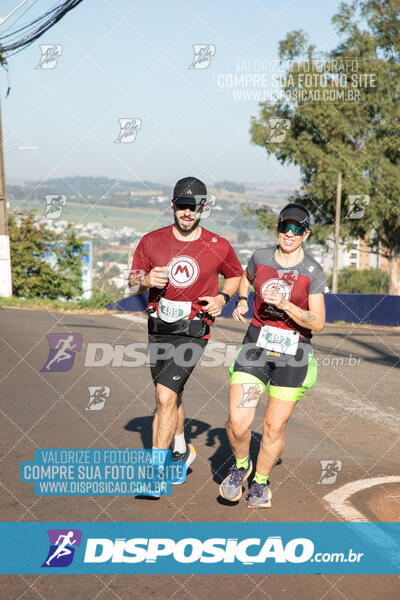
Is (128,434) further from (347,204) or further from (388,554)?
(347,204)

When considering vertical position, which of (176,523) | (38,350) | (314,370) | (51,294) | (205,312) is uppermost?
(205,312)

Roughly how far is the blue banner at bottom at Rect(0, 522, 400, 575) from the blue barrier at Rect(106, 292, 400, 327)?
21.8 metres

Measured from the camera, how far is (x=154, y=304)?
211 inches

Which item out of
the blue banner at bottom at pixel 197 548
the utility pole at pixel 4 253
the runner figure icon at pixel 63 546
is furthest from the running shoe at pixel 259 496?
the utility pole at pixel 4 253

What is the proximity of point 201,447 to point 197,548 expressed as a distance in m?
2.43

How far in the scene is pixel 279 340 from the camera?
194 inches

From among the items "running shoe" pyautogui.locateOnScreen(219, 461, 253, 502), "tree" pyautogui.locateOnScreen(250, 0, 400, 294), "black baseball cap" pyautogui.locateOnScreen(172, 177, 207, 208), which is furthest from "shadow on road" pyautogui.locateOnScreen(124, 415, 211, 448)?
"tree" pyautogui.locateOnScreen(250, 0, 400, 294)

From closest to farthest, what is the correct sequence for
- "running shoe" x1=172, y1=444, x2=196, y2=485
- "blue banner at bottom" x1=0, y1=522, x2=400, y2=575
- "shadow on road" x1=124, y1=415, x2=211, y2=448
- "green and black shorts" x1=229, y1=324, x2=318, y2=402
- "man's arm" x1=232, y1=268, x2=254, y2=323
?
"blue banner at bottom" x1=0, y1=522, x2=400, y2=575, "green and black shorts" x1=229, y1=324, x2=318, y2=402, "man's arm" x1=232, y1=268, x2=254, y2=323, "running shoe" x1=172, y1=444, x2=196, y2=485, "shadow on road" x1=124, y1=415, x2=211, y2=448

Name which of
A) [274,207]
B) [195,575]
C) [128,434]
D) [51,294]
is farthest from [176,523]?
[274,207]

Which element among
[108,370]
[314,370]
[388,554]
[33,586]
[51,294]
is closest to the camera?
[33,586]

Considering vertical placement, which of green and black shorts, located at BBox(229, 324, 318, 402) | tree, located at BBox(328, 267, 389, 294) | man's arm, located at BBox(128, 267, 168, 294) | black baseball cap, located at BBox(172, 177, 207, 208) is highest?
black baseball cap, located at BBox(172, 177, 207, 208)

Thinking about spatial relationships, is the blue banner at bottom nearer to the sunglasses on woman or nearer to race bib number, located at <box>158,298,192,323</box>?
race bib number, located at <box>158,298,192,323</box>

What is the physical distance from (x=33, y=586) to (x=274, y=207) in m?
→ 42.1

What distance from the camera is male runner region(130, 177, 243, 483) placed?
17.1ft
